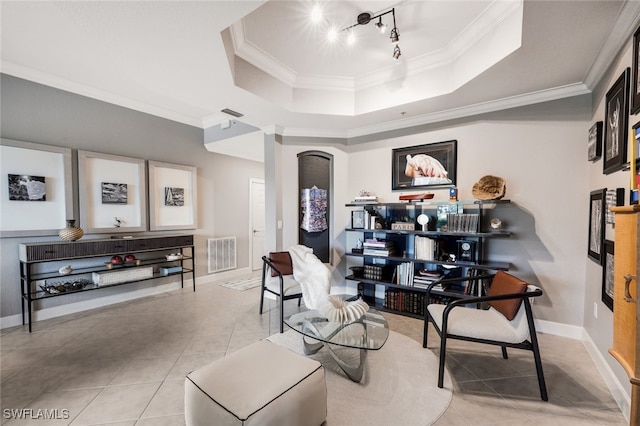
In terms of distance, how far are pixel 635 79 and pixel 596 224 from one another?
1256mm

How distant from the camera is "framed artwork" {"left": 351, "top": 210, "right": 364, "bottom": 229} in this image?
3.77m

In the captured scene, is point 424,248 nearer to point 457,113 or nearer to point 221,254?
point 457,113

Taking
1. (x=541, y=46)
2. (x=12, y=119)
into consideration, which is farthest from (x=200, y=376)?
(x=12, y=119)

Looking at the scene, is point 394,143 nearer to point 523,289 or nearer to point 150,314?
point 523,289

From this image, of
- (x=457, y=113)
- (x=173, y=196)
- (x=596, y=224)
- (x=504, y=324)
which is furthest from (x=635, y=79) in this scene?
(x=173, y=196)

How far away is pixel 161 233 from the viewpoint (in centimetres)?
430

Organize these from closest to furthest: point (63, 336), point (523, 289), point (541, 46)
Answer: point (523, 289) < point (541, 46) < point (63, 336)

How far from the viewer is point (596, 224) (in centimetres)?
237

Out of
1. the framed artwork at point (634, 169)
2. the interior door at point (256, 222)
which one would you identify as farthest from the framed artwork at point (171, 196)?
the framed artwork at point (634, 169)

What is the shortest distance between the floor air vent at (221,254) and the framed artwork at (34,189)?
6.86 ft

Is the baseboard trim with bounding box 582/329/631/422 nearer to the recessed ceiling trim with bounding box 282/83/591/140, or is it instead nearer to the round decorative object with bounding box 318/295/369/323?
the round decorative object with bounding box 318/295/369/323

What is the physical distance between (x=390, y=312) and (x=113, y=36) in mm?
3875

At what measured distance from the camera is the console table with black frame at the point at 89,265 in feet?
9.74

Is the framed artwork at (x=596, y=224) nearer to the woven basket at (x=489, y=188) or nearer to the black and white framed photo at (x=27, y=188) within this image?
the woven basket at (x=489, y=188)
